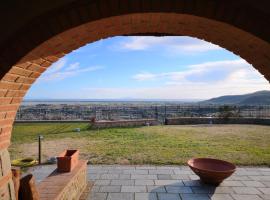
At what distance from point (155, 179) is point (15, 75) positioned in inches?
204

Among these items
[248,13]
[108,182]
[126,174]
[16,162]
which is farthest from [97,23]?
[16,162]

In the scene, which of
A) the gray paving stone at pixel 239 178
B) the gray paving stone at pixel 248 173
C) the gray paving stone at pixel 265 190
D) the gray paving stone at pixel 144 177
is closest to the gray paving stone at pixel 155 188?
the gray paving stone at pixel 144 177

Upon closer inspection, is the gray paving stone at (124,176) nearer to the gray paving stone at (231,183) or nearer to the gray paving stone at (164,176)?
the gray paving stone at (164,176)

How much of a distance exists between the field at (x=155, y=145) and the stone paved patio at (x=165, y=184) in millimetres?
899

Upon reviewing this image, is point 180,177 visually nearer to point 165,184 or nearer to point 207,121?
point 165,184

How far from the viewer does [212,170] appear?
6.75 metres

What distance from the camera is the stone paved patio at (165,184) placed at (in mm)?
6348

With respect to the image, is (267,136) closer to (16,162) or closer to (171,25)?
(16,162)

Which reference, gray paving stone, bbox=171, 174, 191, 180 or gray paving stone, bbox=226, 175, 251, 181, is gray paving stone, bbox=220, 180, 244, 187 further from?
gray paving stone, bbox=171, 174, 191, 180

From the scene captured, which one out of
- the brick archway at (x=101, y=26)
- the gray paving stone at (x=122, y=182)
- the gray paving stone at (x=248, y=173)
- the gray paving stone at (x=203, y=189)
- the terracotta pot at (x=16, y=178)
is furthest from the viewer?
the gray paving stone at (x=248, y=173)

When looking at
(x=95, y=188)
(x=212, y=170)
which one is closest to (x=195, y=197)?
(x=212, y=170)

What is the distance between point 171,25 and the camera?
3.54m

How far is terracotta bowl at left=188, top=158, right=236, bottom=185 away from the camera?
6629mm

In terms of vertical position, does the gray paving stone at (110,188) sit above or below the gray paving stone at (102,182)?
below
